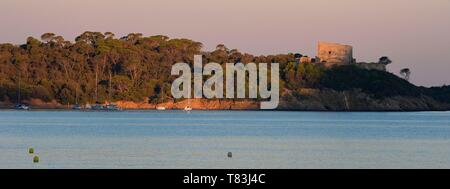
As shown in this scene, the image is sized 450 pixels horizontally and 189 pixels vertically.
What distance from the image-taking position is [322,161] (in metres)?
45.8

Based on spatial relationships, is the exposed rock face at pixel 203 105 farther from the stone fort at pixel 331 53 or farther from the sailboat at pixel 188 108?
the stone fort at pixel 331 53

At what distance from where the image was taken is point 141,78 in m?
176

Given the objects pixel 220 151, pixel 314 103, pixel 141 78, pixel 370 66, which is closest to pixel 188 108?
pixel 141 78

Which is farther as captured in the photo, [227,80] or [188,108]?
[188,108]

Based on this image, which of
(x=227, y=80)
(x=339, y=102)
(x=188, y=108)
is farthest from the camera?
(x=339, y=102)

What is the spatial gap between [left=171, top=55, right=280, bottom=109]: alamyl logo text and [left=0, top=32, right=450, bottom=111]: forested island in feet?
9.65

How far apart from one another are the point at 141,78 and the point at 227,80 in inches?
884

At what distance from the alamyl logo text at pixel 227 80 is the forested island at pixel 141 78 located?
116 inches

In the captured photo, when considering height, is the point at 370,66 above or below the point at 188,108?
above

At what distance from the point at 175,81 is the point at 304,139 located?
364 feet

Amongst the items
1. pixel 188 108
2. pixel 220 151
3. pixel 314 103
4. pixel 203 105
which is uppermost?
pixel 314 103

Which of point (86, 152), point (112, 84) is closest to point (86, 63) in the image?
point (112, 84)

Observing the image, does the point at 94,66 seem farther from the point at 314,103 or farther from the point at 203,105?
the point at 314,103

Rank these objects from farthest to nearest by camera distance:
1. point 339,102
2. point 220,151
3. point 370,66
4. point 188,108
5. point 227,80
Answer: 1. point 370,66
2. point 339,102
3. point 188,108
4. point 227,80
5. point 220,151
